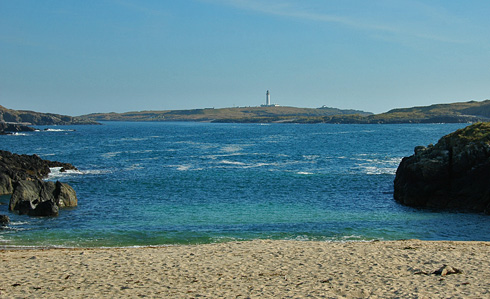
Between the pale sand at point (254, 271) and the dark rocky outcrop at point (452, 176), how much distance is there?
1129 cm

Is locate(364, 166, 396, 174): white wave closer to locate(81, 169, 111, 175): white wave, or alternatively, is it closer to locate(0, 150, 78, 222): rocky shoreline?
locate(81, 169, 111, 175): white wave

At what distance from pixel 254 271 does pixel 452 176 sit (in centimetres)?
2297

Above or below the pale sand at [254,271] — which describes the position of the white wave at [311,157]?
above

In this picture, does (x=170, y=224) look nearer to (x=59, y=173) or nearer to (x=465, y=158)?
(x=465, y=158)

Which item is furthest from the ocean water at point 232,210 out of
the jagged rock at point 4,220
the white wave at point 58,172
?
the jagged rock at point 4,220

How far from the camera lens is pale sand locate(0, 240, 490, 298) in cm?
1502

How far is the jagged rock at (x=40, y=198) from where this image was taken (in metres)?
30.9

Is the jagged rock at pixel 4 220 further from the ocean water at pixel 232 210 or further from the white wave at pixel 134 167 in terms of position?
the white wave at pixel 134 167

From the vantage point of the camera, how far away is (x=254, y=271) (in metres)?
17.6

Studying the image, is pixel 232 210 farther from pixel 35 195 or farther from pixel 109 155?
pixel 109 155

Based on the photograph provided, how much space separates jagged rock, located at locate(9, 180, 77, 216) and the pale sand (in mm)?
9203

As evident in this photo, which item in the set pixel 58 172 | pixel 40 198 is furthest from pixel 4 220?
pixel 58 172

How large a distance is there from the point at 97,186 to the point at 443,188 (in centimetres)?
2982

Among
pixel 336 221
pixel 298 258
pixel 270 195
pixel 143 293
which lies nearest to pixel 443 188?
pixel 336 221
